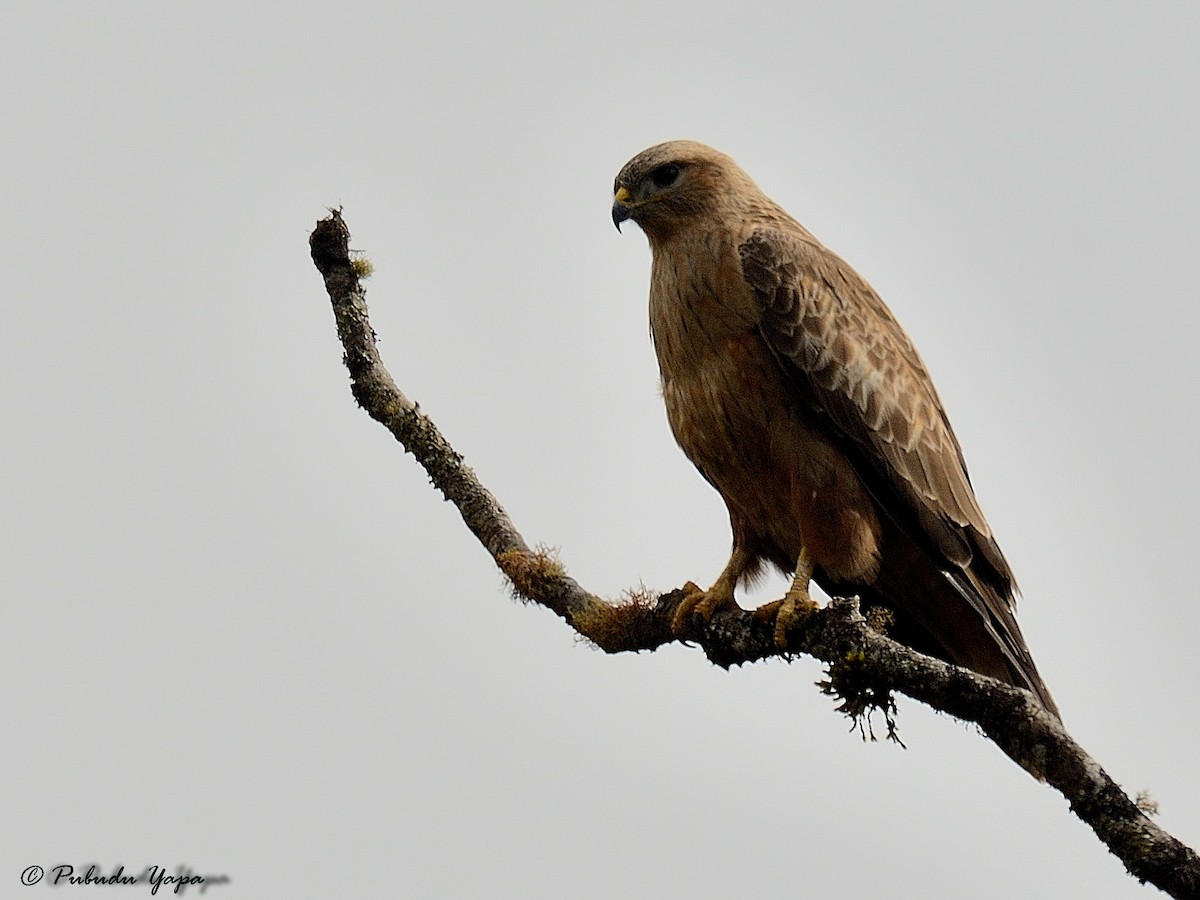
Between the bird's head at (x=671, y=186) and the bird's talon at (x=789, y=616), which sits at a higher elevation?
the bird's head at (x=671, y=186)

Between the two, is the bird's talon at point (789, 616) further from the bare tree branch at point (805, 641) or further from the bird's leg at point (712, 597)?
the bird's leg at point (712, 597)

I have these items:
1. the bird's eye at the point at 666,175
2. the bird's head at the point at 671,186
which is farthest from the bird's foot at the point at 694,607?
the bird's eye at the point at 666,175

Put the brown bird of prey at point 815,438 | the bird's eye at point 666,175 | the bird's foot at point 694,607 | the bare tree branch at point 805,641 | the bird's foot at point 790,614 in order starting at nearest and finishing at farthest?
1. the bare tree branch at point 805,641
2. the bird's foot at point 790,614
3. the bird's foot at point 694,607
4. the brown bird of prey at point 815,438
5. the bird's eye at point 666,175

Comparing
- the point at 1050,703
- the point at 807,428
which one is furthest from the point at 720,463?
the point at 1050,703

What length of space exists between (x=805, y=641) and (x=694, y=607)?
795 millimetres

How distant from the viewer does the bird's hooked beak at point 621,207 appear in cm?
776

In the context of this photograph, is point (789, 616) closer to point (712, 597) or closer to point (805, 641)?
point (805, 641)

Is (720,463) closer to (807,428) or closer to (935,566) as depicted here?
(807,428)

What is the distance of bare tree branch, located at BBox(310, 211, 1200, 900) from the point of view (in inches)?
180

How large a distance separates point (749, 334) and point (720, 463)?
27.0 inches

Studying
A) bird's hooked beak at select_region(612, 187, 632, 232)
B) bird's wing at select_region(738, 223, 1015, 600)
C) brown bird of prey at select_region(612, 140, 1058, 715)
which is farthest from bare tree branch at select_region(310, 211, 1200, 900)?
bird's hooked beak at select_region(612, 187, 632, 232)

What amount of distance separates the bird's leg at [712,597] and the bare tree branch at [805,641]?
0.17 feet

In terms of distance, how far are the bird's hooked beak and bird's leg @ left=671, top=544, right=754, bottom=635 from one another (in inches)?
79.5

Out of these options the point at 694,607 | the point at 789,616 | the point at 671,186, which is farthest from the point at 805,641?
the point at 671,186
